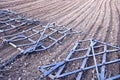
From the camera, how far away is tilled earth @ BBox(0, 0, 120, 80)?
696 cm

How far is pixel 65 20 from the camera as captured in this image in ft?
37.6

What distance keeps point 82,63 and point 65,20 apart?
178 inches

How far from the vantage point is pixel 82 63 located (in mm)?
7395

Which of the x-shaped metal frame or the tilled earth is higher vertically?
the tilled earth

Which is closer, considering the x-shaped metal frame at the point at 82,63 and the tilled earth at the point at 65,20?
the x-shaped metal frame at the point at 82,63

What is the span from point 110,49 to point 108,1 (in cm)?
924

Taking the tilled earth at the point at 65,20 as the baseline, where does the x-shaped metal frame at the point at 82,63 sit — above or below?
below

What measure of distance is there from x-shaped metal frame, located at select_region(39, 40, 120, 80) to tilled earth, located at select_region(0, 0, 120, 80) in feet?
0.97

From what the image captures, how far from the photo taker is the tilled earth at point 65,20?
274 inches

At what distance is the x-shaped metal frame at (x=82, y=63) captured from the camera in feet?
21.9

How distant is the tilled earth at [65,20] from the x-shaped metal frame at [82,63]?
30 centimetres

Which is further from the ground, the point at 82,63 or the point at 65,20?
the point at 65,20

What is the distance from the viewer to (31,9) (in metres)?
12.8

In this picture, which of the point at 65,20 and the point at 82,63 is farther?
the point at 65,20
